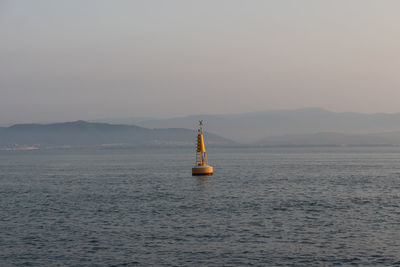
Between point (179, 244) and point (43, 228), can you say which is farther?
point (43, 228)

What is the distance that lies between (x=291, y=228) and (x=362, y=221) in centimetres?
706

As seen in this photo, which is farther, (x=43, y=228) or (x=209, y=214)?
(x=209, y=214)

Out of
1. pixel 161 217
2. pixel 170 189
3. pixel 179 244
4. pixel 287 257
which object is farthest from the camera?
pixel 170 189

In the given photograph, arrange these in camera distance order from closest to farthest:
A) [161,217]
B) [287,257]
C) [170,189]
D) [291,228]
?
[287,257] < [291,228] < [161,217] < [170,189]

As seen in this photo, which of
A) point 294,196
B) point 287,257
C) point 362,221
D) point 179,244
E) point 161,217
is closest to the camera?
point 287,257

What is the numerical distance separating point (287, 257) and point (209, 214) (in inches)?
678

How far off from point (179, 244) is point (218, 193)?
107 feet

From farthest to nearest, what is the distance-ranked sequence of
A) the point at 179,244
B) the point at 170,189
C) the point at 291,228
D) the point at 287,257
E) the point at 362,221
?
the point at 170,189, the point at 362,221, the point at 291,228, the point at 179,244, the point at 287,257

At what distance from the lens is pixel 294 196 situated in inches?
2480

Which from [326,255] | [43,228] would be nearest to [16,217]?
[43,228]

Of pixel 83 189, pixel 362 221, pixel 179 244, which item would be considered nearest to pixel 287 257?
pixel 179 244

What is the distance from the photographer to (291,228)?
130 feet

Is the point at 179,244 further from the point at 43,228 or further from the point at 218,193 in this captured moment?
the point at 218,193

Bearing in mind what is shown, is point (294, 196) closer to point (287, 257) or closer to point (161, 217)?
point (161, 217)
